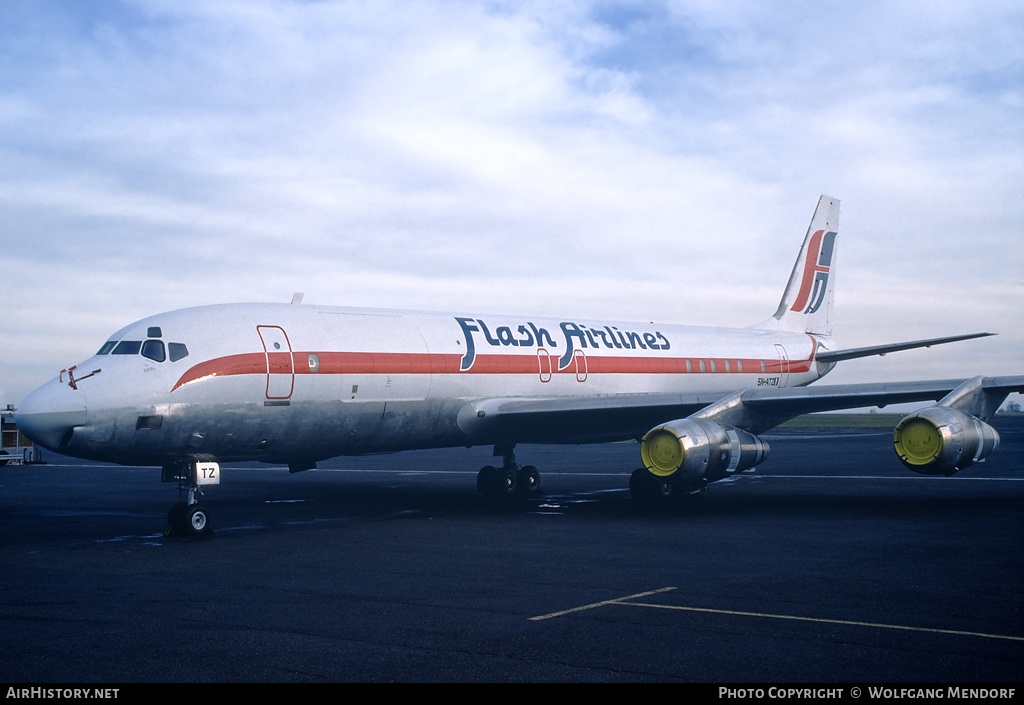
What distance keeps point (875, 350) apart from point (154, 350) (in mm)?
20381

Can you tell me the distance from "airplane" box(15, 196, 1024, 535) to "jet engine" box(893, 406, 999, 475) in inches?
1.1

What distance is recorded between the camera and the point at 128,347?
52.9 ft

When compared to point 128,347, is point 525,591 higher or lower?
lower

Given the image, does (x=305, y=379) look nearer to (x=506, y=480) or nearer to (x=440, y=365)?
(x=440, y=365)

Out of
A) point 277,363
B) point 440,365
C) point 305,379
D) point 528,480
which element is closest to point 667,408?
point 528,480

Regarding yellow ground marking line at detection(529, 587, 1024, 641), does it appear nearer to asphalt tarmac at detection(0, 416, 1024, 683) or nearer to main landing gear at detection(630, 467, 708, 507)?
asphalt tarmac at detection(0, 416, 1024, 683)

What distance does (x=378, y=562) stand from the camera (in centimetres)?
1285

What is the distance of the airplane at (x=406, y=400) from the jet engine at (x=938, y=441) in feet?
0.09

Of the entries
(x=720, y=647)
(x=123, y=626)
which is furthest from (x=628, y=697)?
(x=123, y=626)

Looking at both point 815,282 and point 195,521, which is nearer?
point 195,521

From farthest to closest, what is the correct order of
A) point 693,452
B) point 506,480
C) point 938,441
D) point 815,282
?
point 815,282 < point 506,480 < point 693,452 < point 938,441

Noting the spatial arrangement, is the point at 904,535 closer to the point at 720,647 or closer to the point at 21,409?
the point at 720,647

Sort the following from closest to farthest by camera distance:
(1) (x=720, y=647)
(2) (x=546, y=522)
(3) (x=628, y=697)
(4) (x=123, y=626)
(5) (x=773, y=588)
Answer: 1. (3) (x=628, y=697)
2. (1) (x=720, y=647)
3. (4) (x=123, y=626)
4. (5) (x=773, y=588)
5. (2) (x=546, y=522)

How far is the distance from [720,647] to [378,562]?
6346 mm
